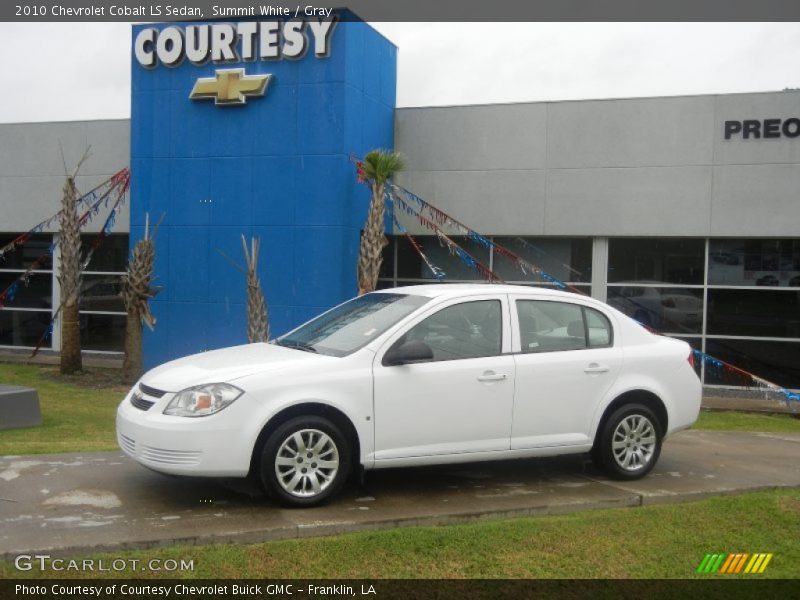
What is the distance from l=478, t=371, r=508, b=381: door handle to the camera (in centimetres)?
674

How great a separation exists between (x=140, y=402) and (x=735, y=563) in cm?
401

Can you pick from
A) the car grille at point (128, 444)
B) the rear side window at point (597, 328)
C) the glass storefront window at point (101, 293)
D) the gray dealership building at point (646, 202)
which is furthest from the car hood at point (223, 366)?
the glass storefront window at point (101, 293)

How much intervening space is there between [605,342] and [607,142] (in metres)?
10.6

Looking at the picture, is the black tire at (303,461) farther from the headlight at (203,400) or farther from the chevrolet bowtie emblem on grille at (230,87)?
the chevrolet bowtie emblem on grille at (230,87)

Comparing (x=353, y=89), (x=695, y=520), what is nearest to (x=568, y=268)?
(x=353, y=89)

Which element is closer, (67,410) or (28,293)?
(67,410)

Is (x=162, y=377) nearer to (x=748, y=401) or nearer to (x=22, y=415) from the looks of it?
(x=22, y=415)

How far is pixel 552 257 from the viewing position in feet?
59.4

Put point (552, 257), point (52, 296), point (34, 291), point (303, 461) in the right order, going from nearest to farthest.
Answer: point (303, 461) → point (552, 257) → point (52, 296) → point (34, 291)

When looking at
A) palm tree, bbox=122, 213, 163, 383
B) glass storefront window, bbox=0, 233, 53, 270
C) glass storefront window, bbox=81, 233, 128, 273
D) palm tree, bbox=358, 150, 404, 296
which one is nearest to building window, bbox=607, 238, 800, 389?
palm tree, bbox=358, 150, 404, 296

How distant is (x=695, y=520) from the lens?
623 centimetres

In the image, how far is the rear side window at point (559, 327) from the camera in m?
7.14

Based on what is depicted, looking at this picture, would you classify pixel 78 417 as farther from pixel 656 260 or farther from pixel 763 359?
pixel 763 359

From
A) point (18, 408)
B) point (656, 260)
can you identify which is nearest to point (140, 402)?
point (18, 408)
